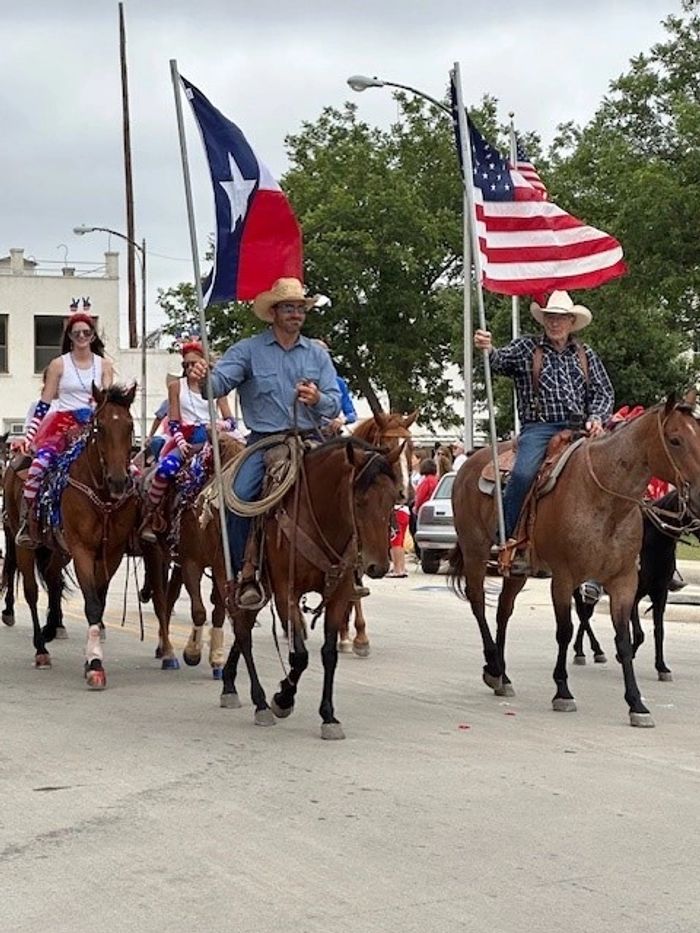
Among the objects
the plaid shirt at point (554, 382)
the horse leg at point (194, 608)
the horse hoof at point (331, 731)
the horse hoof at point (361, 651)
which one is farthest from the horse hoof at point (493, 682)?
the horse hoof at point (361, 651)

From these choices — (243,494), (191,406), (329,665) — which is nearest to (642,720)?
(329,665)

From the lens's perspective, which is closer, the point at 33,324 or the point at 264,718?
the point at 264,718

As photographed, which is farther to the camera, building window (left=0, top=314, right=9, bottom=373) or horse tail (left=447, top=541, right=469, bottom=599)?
building window (left=0, top=314, right=9, bottom=373)

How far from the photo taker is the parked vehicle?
2670 centimetres

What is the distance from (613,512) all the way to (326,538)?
2.31 meters

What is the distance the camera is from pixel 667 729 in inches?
413

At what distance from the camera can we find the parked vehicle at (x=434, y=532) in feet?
87.6

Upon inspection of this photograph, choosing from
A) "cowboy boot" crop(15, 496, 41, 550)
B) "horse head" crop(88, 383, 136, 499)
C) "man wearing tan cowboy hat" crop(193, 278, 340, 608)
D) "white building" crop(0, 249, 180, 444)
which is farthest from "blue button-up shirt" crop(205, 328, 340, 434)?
"white building" crop(0, 249, 180, 444)

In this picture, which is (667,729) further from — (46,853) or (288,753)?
(46,853)

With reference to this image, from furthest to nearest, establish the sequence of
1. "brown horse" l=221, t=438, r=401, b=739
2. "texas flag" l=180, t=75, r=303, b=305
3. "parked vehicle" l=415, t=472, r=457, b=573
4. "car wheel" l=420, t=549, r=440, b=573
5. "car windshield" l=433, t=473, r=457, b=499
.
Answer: "car windshield" l=433, t=473, r=457, b=499 → "car wheel" l=420, t=549, r=440, b=573 → "parked vehicle" l=415, t=472, r=457, b=573 → "texas flag" l=180, t=75, r=303, b=305 → "brown horse" l=221, t=438, r=401, b=739

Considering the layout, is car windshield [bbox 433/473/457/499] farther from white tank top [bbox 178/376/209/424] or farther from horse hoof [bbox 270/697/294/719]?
horse hoof [bbox 270/697/294/719]

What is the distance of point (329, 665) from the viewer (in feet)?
32.7

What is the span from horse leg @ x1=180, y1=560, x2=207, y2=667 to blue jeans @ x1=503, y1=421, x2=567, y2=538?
2.77 m

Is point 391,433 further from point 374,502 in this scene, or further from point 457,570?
point 457,570
